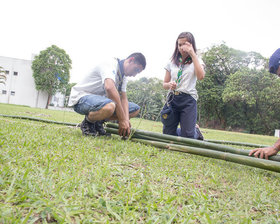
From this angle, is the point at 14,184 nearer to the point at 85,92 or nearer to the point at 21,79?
the point at 85,92

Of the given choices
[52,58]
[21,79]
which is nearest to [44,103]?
[21,79]

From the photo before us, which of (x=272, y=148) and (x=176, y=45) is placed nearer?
(x=272, y=148)

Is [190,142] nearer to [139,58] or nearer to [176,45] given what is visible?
[139,58]

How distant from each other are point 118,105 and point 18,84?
1224 inches

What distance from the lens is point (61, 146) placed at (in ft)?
6.79

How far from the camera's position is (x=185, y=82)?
308 cm

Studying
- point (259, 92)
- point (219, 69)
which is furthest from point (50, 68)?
point (259, 92)

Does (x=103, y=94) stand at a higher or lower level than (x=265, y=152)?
higher

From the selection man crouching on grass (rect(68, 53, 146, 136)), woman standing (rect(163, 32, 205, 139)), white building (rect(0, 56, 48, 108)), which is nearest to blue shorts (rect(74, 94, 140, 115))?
man crouching on grass (rect(68, 53, 146, 136))

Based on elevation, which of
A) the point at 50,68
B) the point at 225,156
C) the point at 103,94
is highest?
the point at 50,68

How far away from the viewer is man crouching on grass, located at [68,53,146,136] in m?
2.70

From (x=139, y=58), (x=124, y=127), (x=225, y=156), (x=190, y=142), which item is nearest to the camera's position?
(x=225, y=156)

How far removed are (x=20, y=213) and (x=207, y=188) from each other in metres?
1.12

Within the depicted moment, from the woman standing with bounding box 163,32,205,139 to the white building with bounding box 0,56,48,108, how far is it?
30248 mm
